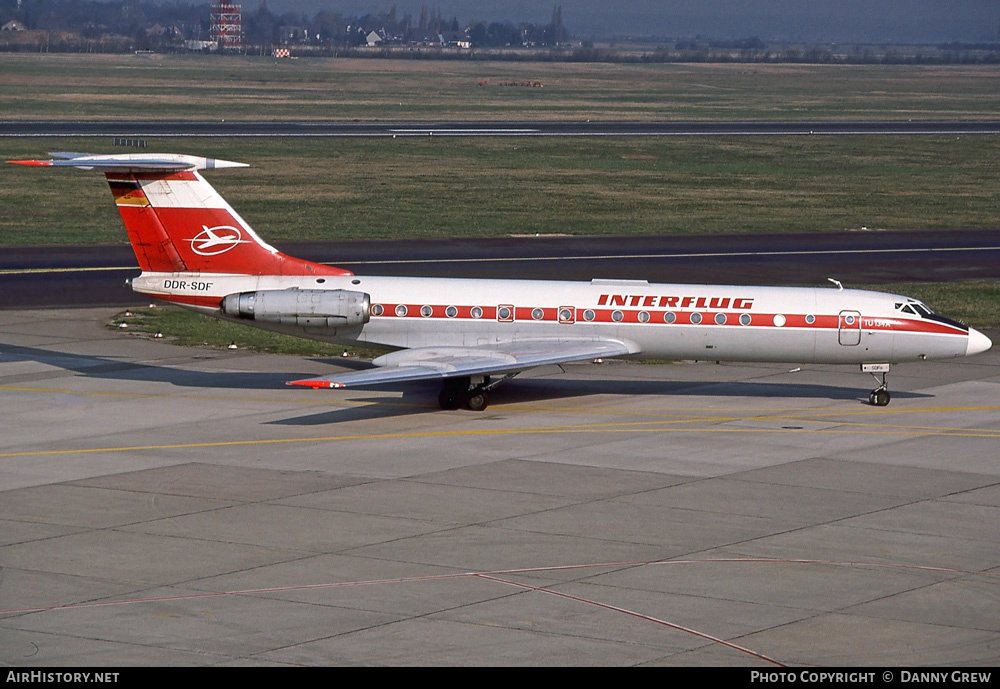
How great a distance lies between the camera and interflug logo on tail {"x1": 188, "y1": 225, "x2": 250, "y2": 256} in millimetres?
32375

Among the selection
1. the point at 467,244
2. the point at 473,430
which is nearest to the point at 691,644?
the point at 473,430

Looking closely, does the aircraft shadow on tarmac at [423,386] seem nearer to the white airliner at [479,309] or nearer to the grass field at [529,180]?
the white airliner at [479,309]

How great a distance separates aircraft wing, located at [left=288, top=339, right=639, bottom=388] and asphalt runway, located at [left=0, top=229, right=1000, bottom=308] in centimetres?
1602

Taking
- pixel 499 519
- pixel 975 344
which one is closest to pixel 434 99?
pixel 975 344

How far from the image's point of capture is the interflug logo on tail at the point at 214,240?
32.4 m

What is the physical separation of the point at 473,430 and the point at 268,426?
167 inches

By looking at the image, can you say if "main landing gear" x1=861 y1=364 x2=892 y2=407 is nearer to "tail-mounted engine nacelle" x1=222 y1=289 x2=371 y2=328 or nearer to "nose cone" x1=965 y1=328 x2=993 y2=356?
"nose cone" x1=965 y1=328 x2=993 y2=356

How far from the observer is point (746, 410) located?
31844 millimetres

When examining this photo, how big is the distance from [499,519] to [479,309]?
9.47 metres

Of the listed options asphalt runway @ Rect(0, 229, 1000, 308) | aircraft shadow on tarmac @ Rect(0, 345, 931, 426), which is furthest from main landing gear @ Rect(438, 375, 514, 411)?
asphalt runway @ Rect(0, 229, 1000, 308)

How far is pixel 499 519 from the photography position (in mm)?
22969

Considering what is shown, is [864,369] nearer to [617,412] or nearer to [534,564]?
[617,412]

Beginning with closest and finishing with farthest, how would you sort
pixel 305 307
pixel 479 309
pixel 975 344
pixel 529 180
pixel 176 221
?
pixel 305 307, pixel 479 309, pixel 176 221, pixel 975 344, pixel 529 180

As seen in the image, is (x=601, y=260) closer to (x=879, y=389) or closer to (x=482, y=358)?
(x=879, y=389)
